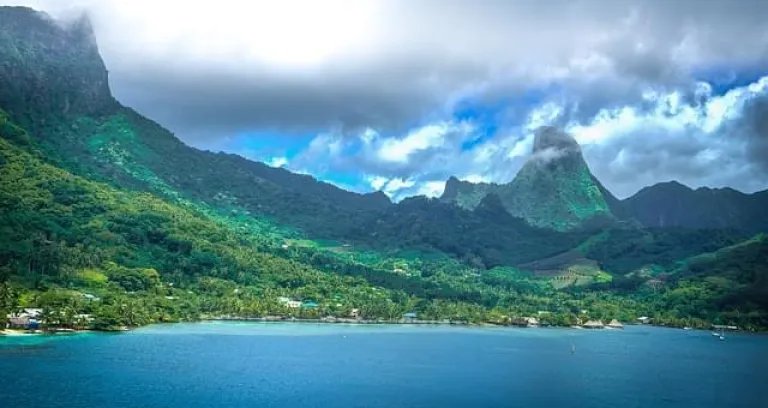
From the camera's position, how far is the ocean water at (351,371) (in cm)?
6706

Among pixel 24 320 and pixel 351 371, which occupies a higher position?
pixel 24 320

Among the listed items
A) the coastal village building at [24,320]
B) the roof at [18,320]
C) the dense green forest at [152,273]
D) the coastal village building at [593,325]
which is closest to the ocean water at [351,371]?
the coastal village building at [24,320]

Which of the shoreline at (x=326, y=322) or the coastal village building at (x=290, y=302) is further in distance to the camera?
the coastal village building at (x=290, y=302)

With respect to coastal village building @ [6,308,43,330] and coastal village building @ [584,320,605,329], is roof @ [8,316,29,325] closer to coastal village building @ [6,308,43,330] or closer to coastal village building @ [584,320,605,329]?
coastal village building @ [6,308,43,330]

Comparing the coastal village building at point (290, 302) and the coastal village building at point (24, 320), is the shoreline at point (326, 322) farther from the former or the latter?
the coastal village building at point (290, 302)

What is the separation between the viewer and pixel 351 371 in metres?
85.3

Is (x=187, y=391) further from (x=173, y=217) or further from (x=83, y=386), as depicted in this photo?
(x=173, y=217)

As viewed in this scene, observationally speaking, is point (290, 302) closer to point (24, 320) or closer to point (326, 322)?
point (326, 322)

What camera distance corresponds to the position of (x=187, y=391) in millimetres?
68125

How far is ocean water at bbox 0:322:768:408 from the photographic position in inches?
2640

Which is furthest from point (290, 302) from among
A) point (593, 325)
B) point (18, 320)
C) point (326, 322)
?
point (593, 325)

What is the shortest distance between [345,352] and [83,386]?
4255 cm

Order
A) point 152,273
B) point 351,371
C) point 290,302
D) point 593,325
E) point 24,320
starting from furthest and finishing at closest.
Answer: point 593,325, point 290,302, point 152,273, point 24,320, point 351,371

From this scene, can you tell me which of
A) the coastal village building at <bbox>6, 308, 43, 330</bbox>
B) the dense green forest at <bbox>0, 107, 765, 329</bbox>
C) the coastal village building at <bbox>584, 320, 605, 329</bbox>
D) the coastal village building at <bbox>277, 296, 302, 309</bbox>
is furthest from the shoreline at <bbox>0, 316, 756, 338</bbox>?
the coastal village building at <bbox>277, 296, 302, 309</bbox>
